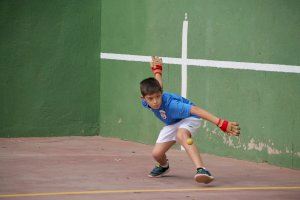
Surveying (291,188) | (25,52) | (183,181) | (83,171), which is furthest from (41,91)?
(291,188)

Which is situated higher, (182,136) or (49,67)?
(49,67)

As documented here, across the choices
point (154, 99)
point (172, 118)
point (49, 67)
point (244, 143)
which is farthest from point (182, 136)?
point (49, 67)

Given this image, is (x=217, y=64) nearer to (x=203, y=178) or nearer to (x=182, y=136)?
(x=182, y=136)

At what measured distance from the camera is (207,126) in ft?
40.7

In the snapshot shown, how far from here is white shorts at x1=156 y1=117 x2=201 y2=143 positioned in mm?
10016

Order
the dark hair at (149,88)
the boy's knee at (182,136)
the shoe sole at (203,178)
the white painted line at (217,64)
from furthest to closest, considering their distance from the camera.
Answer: the white painted line at (217,64) < the boy's knee at (182,136) < the dark hair at (149,88) < the shoe sole at (203,178)

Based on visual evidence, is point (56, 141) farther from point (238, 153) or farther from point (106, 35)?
point (238, 153)

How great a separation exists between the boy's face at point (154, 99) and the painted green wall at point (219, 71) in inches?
76.0

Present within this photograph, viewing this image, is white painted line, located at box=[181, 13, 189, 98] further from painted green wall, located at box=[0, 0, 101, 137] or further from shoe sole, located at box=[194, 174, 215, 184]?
shoe sole, located at box=[194, 174, 215, 184]

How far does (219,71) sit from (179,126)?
217 centimetres

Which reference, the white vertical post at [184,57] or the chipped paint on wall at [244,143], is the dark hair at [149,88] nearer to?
the chipped paint on wall at [244,143]

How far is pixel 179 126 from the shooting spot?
1012 cm

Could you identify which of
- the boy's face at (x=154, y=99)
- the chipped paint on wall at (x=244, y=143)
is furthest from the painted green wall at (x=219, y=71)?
the boy's face at (x=154, y=99)

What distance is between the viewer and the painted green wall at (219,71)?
1100 centimetres
